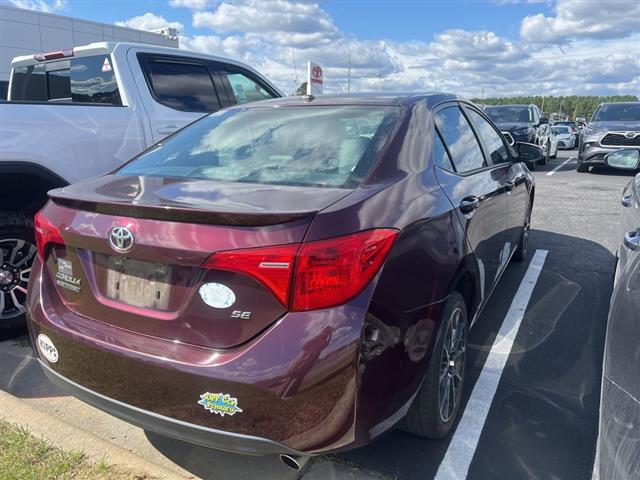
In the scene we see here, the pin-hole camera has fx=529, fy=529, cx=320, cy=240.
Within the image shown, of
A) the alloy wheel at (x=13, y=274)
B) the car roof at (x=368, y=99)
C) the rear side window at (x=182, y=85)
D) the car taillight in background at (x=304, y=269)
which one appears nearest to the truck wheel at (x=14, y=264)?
the alloy wheel at (x=13, y=274)

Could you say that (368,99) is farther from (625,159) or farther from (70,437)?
(70,437)

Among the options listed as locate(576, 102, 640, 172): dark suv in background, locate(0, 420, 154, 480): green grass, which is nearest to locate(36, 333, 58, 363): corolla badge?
locate(0, 420, 154, 480): green grass

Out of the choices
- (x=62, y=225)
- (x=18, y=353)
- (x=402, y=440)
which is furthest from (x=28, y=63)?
(x=402, y=440)

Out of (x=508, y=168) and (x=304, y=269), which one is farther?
(x=508, y=168)

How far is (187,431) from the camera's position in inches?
76.9

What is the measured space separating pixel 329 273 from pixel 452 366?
3.85 feet

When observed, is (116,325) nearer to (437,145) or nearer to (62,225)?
(62,225)

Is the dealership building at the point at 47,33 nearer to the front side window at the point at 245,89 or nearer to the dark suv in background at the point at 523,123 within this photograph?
the dark suv in background at the point at 523,123

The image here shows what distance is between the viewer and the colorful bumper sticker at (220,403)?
72.9 inches

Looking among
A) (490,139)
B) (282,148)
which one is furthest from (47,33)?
(282,148)

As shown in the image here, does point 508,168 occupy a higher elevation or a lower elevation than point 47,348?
higher

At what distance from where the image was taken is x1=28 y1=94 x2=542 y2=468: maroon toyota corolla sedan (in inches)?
71.9

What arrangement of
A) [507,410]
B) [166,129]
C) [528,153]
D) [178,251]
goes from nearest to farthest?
[178,251]
[507,410]
[166,129]
[528,153]

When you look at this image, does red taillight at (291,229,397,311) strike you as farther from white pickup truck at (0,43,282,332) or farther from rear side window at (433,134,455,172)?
white pickup truck at (0,43,282,332)
